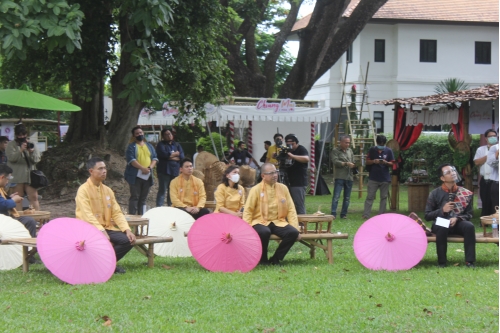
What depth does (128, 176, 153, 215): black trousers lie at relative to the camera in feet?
43.8

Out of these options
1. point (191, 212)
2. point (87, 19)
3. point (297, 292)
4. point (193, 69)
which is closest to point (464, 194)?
point (297, 292)

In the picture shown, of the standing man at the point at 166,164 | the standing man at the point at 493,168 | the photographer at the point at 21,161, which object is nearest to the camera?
the photographer at the point at 21,161

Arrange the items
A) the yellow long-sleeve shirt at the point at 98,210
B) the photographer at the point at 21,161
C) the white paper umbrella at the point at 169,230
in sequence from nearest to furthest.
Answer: the yellow long-sleeve shirt at the point at 98,210
the white paper umbrella at the point at 169,230
the photographer at the point at 21,161

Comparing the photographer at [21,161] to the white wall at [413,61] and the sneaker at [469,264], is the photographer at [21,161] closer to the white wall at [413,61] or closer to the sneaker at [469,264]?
the sneaker at [469,264]

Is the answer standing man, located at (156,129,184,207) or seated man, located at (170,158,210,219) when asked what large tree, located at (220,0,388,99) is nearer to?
standing man, located at (156,129,184,207)

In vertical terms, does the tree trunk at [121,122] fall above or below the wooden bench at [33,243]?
above

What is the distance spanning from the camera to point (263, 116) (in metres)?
20.2

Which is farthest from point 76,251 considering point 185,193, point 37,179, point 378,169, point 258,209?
point 378,169

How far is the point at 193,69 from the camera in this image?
15.1 m

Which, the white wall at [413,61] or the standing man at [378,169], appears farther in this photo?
the white wall at [413,61]

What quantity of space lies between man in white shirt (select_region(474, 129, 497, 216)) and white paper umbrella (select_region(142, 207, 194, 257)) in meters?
6.13

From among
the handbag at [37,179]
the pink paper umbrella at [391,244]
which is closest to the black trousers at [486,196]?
the pink paper umbrella at [391,244]

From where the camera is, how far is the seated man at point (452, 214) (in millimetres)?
9289

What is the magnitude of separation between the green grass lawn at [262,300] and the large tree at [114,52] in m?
3.37
